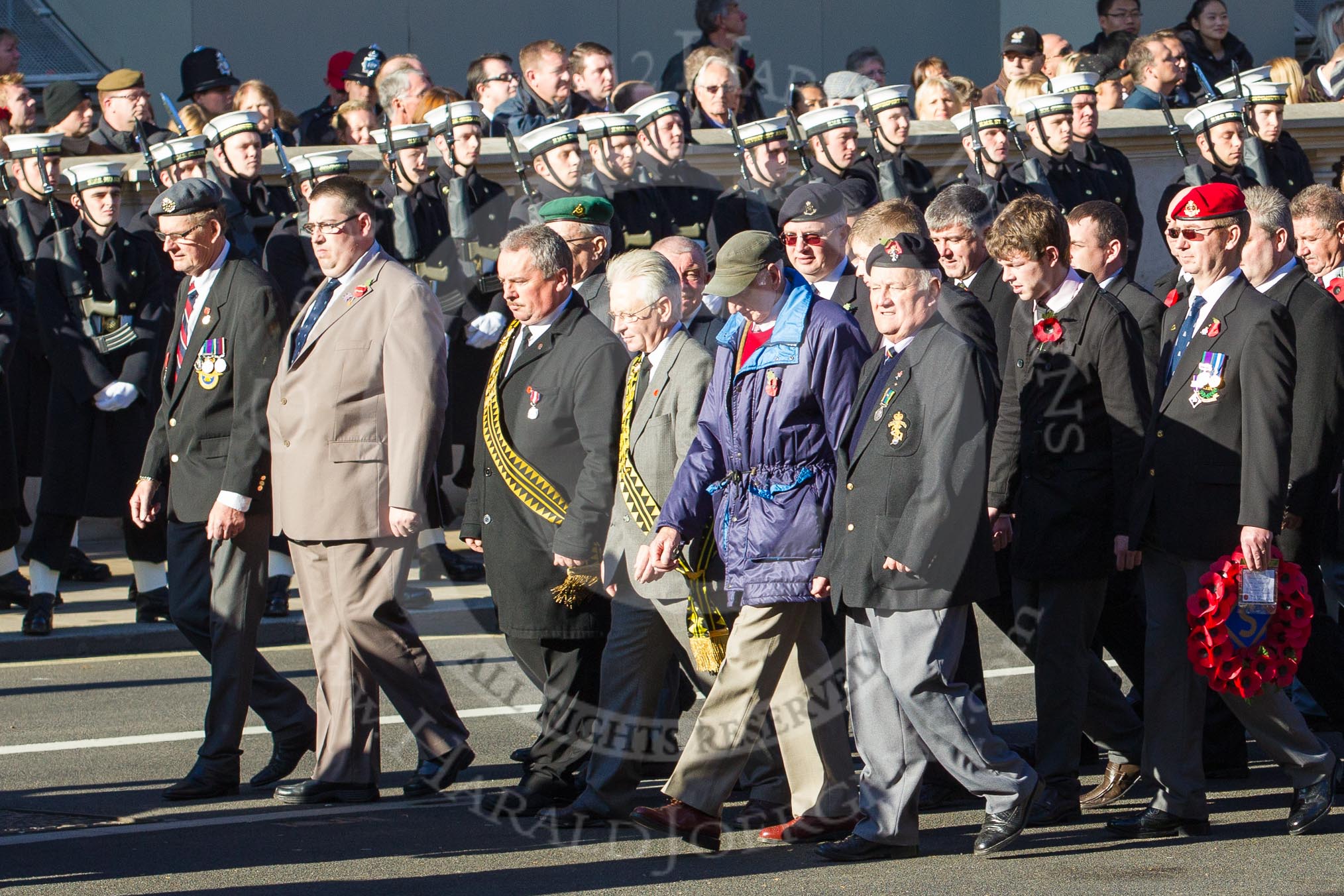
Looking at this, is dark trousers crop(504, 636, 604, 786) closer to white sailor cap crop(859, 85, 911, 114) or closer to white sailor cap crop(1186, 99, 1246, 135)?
white sailor cap crop(859, 85, 911, 114)

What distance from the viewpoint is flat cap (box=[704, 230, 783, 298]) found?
20.0 feet

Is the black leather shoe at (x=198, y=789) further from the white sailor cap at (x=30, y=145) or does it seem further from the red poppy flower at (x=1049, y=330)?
the white sailor cap at (x=30, y=145)

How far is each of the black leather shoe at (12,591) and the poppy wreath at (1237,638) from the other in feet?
20.6

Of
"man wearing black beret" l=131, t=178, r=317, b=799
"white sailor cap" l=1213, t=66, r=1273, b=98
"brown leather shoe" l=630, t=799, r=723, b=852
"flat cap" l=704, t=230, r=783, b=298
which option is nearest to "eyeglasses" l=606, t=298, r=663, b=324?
"flat cap" l=704, t=230, r=783, b=298

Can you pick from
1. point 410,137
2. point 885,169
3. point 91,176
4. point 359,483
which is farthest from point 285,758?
point 885,169

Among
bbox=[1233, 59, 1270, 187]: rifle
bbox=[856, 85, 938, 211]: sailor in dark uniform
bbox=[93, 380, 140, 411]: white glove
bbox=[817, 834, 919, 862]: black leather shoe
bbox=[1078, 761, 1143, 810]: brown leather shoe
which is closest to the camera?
bbox=[817, 834, 919, 862]: black leather shoe

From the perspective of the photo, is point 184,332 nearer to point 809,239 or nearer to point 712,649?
point 809,239

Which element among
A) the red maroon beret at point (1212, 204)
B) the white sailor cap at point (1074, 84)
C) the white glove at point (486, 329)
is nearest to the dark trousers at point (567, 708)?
the red maroon beret at point (1212, 204)

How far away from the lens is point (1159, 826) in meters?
6.07

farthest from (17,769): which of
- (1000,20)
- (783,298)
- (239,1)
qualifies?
(1000,20)

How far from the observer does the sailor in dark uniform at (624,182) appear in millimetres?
10812

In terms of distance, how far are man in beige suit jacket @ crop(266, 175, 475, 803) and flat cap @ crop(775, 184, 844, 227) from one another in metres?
1.23

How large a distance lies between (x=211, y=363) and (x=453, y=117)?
4369 millimetres

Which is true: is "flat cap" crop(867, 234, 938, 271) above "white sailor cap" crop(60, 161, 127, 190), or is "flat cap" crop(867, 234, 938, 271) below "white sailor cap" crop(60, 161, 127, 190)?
below
